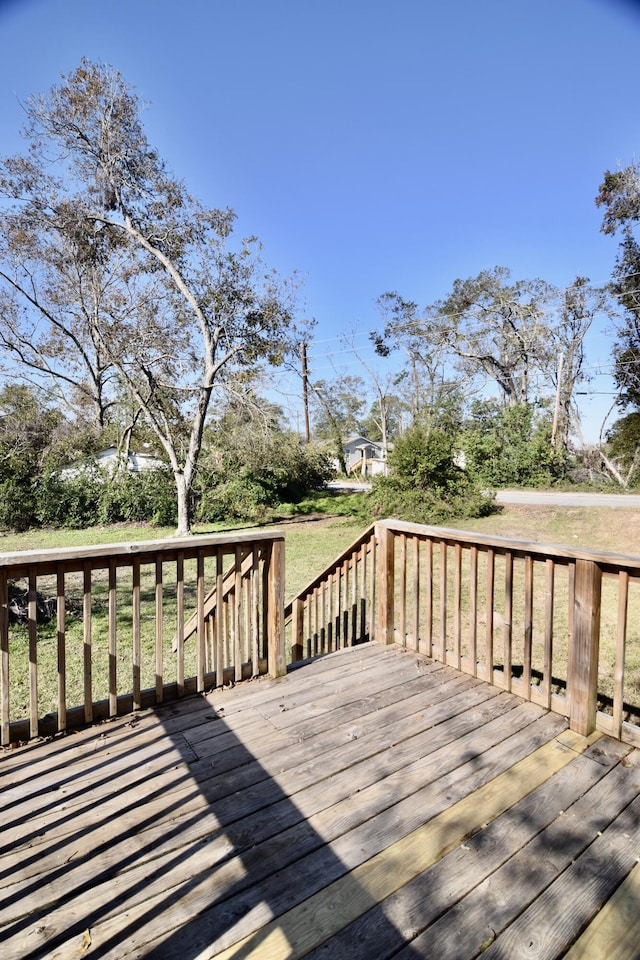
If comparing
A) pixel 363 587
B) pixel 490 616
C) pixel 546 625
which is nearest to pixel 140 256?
pixel 363 587

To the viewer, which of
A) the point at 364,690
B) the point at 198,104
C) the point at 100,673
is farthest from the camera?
the point at 198,104

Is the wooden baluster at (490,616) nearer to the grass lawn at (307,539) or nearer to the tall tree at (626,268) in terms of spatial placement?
the grass lawn at (307,539)

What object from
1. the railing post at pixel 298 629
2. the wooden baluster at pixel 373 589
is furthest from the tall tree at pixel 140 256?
the wooden baluster at pixel 373 589

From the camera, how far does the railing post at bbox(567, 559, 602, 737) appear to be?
212 centimetres

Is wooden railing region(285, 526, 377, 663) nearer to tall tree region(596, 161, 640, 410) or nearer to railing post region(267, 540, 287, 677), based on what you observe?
railing post region(267, 540, 287, 677)

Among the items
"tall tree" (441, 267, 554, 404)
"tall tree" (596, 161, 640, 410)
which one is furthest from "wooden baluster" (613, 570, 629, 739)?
"tall tree" (441, 267, 554, 404)

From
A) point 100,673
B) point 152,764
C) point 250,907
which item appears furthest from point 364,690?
point 100,673

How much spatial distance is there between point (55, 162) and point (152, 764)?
15.9m

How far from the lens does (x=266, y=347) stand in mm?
12773

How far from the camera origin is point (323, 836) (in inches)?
61.6

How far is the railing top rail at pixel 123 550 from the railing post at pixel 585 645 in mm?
1597

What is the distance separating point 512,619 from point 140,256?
48.9 feet

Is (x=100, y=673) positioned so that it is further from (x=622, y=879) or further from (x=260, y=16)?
(x=260, y=16)

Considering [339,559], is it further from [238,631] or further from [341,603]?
[238,631]
